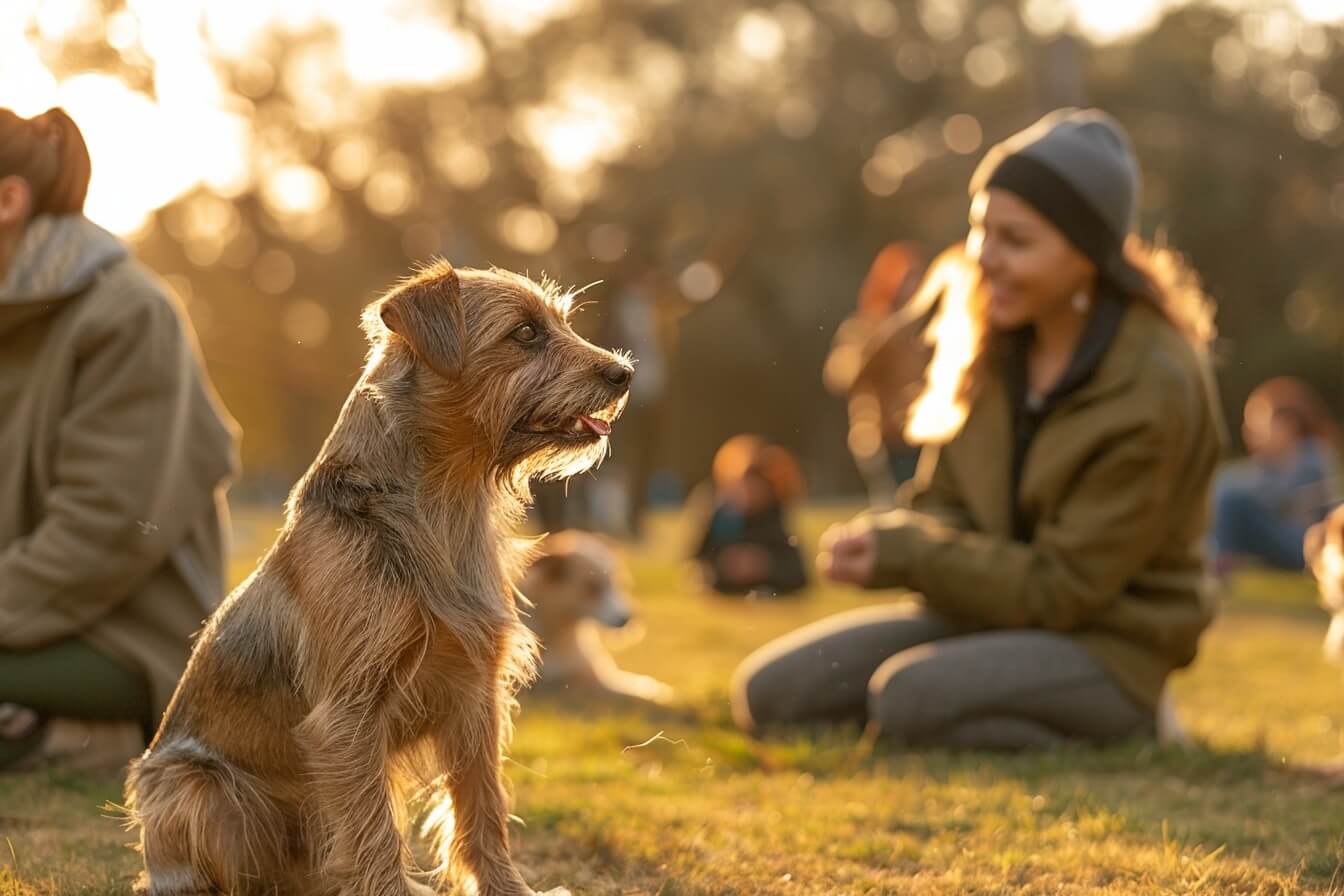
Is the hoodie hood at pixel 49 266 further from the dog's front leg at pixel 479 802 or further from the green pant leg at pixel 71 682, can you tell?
the dog's front leg at pixel 479 802

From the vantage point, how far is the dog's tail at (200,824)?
3.57m

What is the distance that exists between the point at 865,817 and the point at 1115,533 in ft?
5.61

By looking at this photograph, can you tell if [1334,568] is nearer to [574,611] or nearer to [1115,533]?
[1115,533]

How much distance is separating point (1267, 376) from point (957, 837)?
33.4 meters

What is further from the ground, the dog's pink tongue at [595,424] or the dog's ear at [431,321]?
the dog's ear at [431,321]

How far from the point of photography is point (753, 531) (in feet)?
48.7

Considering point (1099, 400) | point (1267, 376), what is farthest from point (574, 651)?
point (1267, 376)

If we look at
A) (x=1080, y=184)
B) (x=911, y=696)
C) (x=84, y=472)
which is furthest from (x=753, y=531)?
(x=84, y=472)

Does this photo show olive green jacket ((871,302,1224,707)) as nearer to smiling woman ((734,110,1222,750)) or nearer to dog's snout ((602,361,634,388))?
smiling woman ((734,110,1222,750))

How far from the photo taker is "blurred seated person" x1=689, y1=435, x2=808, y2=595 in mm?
14555

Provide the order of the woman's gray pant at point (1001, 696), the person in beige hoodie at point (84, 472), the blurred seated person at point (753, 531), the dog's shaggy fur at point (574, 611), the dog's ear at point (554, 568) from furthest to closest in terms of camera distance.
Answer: the blurred seated person at point (753, 531)
the dog's ear at point (554, 568)
the dog's shaggy fur at point (574, 611)
the woman's gray pant at point (1001, 696)
the person in beige hoodie at point (84, 472)

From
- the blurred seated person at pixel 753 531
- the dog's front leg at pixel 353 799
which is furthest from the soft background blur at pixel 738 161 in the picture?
the dog's front leg at pixel 353 799

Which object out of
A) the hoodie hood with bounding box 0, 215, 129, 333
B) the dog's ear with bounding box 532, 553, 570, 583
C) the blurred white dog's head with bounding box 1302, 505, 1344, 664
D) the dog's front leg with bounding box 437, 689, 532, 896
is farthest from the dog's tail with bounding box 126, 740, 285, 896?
the dog's ear with bounding box 532, 553, 570, 583

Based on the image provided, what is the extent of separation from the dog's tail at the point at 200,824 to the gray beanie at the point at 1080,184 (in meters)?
3.92
